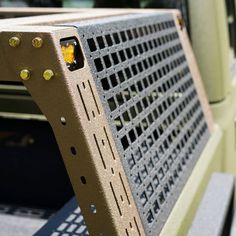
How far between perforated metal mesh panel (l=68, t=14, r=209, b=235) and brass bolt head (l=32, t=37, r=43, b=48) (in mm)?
141

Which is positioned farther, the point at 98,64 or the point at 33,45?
the point at 98,64

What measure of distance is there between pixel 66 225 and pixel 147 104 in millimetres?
407

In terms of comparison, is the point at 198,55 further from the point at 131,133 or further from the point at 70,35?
the point at 70,35

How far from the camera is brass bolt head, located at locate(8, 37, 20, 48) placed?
2.92 feet

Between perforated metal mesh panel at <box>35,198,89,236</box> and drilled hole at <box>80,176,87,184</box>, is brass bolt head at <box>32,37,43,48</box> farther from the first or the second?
perforated metal mesh panel at <box>35,198,89,236</box>

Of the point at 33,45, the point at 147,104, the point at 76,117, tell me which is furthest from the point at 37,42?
the point at 147,104

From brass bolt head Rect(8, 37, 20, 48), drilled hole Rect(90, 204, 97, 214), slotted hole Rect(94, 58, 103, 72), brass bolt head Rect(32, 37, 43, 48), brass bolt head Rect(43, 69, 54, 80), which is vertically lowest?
drilled hole Rect(90, 204, 97, 214)

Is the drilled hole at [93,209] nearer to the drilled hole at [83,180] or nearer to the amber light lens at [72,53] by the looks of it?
the drilled hole at [83,180]

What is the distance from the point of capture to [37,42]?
881 millimetres

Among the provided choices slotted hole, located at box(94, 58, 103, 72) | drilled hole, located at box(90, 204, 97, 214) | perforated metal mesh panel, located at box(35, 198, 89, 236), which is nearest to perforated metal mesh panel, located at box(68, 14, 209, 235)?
slotted hole, located at box(94, 58, 103, 72)

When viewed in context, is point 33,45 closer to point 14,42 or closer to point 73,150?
point 14,42

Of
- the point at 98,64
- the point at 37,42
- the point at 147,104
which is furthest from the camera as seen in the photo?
the point at 147,104

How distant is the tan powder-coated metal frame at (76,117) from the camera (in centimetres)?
89

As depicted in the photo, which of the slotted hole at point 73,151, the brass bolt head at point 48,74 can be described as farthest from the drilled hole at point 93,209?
the brass bolt head at point 48,74
